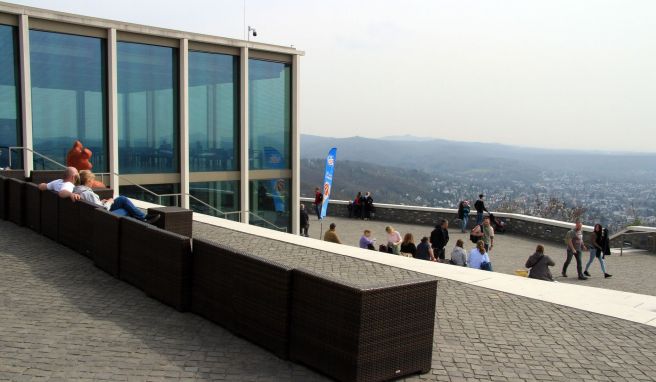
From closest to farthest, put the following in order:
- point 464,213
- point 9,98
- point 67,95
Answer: point 9,98 < point 67,95 < point 464,213

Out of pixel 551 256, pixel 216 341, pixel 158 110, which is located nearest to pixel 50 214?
pixel 216 341

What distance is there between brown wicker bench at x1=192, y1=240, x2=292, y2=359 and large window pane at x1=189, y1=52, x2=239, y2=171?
17350 millimetres

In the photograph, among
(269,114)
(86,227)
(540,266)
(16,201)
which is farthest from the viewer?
(269,114)

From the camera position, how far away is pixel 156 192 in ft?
77.2

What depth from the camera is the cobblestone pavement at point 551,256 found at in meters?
16.5

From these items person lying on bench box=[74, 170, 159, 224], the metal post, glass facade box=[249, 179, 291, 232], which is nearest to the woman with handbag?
person lying on bench box=[74, 170, 159, 224]

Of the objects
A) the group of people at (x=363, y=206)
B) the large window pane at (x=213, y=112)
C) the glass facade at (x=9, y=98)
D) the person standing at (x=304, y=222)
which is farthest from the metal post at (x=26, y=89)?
the group of people at (x=363, y=206)

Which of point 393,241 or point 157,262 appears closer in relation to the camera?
point 157,262

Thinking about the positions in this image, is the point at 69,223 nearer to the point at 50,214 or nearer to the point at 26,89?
the point at 50,214

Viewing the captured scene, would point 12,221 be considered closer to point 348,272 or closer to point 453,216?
point 348,272

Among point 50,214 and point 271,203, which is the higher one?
point 50,214

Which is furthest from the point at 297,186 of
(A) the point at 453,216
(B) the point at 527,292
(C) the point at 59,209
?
(B) the point at 527,292

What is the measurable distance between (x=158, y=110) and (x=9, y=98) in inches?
196

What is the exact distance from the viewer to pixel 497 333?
7.27 metres
